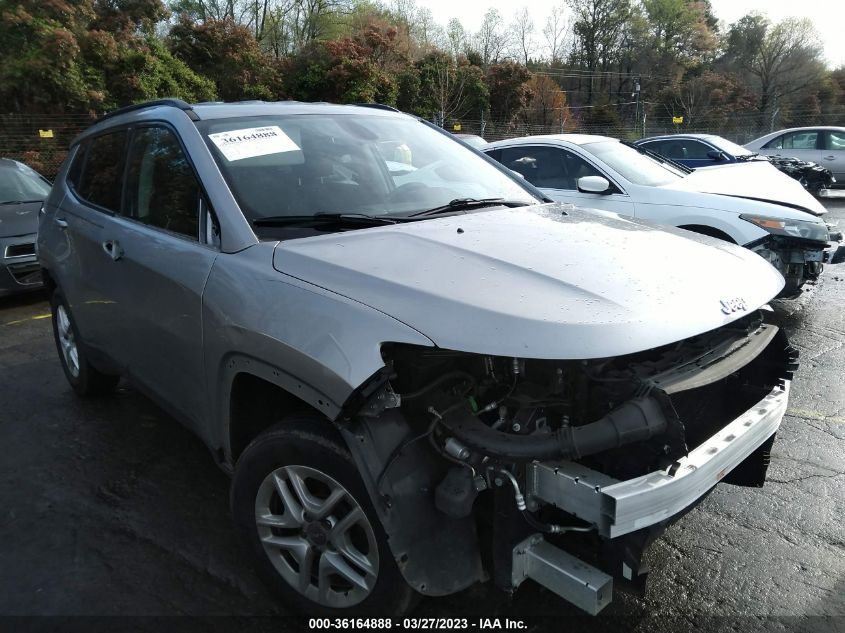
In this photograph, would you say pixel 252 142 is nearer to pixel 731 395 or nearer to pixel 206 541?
pixel 206 541

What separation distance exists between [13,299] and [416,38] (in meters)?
43.0

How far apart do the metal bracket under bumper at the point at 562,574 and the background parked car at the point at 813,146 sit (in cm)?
1671

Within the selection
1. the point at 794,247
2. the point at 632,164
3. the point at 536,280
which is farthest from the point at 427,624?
the point at 632,164

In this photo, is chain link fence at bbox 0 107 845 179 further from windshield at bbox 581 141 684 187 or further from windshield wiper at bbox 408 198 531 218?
windshield wiper at bbox 408 198 531 218

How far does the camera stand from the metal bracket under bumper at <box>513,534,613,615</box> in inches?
74.4

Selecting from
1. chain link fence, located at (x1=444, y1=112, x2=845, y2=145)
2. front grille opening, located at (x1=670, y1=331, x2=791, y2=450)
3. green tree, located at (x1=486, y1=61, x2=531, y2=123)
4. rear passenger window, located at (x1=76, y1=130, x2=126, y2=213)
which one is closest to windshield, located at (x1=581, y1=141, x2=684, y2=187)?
front grille opening, located at (x1=670, y1=331, x2=791, y2=450)

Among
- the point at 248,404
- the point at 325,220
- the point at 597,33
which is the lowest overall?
the point at 248,404

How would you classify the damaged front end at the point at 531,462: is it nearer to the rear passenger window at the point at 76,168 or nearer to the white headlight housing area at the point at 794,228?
the rear passenger window at the point at 76,168

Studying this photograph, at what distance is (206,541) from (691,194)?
18.0ft

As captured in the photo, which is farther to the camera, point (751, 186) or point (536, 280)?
point (751, 186)

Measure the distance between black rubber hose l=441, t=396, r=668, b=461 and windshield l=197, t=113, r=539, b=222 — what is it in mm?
1273

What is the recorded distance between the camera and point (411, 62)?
3003 cm

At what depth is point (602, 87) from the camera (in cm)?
5362

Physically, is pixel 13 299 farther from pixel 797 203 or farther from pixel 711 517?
pixel 797 203
